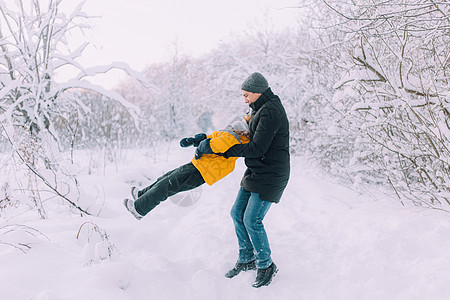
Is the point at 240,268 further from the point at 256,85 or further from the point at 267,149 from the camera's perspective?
the point at 256,85

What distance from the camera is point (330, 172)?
6.87 m

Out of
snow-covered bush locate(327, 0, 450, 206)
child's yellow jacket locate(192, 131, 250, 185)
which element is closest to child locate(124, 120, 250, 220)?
child's yellow jacket locate(192, 131, 250, 185)

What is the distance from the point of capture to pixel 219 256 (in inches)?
126

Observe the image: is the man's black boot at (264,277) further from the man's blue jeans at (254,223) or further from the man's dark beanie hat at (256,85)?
the man's dark beanie hat at (256,85)

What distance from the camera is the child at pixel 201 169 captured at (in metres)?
2.49

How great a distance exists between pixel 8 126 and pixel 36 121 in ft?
2.14

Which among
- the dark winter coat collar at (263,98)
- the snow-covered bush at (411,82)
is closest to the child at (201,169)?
the dark winter coat collar at (263,98)

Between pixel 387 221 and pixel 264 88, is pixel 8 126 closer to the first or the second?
pixel 264 88

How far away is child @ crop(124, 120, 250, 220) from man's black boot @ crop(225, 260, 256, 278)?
3.06 feet

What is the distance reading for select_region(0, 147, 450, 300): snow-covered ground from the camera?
214 cm

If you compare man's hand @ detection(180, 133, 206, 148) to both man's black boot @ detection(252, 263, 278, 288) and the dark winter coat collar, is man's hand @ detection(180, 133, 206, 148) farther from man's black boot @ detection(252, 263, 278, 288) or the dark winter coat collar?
man's black boot @ detection(252, 263, 278, 288)

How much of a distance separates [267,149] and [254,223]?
70 cm

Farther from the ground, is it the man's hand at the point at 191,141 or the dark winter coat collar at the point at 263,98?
the dark winter coat collar at the point at 263,98

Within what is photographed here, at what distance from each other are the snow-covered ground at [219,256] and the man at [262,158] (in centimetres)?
32
